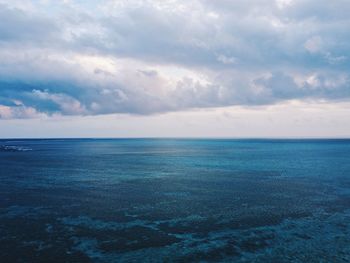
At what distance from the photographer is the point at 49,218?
42562mm

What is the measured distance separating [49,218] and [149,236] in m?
16.9

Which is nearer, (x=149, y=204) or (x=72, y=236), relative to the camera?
(x=72, y=236)

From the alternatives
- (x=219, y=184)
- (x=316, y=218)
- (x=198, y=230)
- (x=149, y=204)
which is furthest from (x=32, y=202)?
(x=316, y=218)

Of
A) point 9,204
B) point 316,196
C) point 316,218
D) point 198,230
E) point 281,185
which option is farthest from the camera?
point 281,185

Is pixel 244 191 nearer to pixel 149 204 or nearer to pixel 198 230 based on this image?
pixel 149 204

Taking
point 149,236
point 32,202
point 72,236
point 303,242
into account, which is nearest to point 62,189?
point 32,202

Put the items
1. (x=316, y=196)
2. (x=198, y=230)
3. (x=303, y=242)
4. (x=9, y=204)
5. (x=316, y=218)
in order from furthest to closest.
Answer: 1. (x=316, y=196)
2. (x=9, y=204)
3. (x=316, y=218)
4. (x=198, y=230)
5. (x=303, y=242)

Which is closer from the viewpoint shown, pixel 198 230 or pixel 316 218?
pixel 198 230

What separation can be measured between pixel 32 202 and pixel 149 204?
70.4 ft

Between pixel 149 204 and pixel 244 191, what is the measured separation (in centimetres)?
2213

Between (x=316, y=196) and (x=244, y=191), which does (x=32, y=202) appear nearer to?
(x=244, y=191)

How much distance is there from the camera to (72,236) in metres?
35.6

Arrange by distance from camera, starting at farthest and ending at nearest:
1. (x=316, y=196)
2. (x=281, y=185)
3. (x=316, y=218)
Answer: (x=281, y=185), (x=316, y=196), (x=316, y=218)

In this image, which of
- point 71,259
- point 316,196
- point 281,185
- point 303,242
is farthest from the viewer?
point 281,185
